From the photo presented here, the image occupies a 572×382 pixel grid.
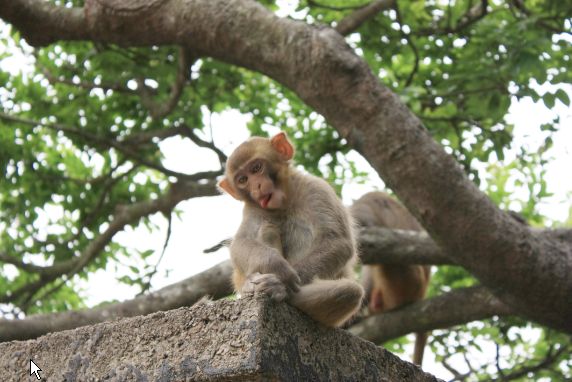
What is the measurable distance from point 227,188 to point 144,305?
2.46 metres

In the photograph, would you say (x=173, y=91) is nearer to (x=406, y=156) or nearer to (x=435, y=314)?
(x=435, y=314)

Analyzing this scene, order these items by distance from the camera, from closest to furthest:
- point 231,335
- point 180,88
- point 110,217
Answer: point 231,335 → point 180,88 → point 110,217

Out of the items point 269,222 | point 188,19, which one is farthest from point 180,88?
point 269,222

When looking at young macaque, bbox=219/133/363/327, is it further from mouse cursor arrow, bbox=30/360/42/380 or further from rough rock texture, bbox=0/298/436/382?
mouse cursor arrow, bbox=30/360/42/380

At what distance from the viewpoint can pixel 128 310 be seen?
6.72 m

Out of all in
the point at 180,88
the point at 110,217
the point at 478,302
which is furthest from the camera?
the point at 110,217

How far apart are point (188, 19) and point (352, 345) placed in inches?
143

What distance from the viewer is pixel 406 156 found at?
217 inches

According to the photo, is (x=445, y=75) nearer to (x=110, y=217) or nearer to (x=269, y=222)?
(x=110, y=217)

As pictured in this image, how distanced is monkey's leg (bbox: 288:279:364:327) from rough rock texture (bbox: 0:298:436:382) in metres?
0.05

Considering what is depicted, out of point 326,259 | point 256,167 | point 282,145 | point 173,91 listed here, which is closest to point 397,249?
point 173,91

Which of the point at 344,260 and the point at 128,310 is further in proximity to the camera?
the point at 128,310

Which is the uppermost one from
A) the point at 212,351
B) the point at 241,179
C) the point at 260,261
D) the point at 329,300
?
the point at 241,179

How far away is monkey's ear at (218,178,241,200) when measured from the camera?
4.51 meters
